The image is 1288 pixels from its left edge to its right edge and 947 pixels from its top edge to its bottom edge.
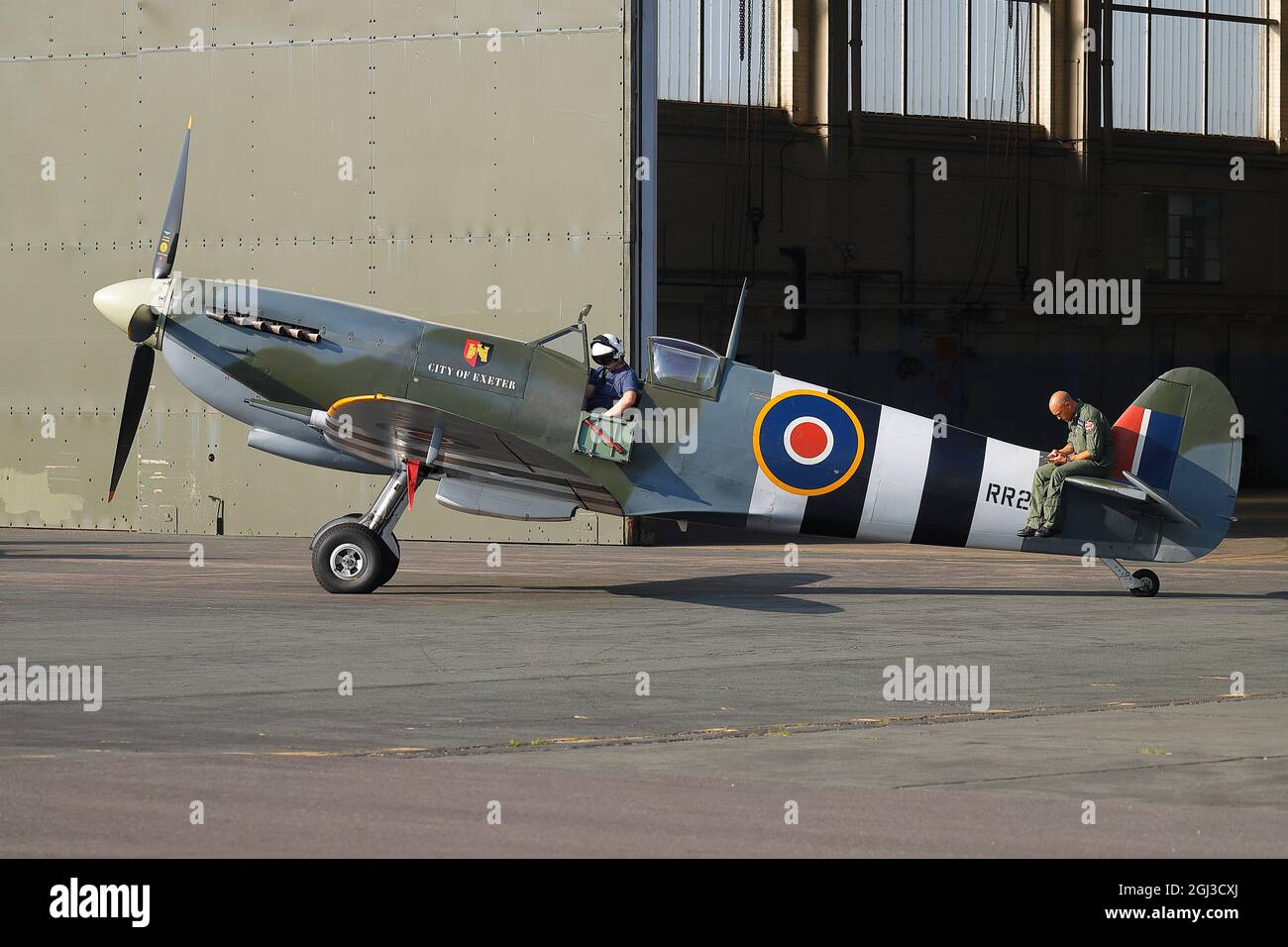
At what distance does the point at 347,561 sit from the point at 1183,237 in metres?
36.0

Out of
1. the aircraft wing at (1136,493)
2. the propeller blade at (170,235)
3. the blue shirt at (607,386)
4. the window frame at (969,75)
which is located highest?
the window frame at (969,75)

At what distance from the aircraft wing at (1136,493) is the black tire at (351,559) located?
637 cm

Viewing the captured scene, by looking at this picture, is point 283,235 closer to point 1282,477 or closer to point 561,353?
point 561,353

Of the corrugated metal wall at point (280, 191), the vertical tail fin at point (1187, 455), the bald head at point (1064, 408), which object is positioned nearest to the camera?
the vertical tail fin at point (1187, 455)

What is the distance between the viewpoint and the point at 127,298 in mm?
15836

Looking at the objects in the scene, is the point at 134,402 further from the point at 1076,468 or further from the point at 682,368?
the point at 1076,468

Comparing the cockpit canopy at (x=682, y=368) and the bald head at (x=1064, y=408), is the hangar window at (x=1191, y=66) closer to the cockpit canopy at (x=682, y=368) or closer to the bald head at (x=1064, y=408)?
the bald head at (x=1064, y=408)

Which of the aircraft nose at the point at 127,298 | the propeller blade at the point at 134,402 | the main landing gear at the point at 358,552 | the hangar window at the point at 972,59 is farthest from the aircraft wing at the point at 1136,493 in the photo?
the hangar window at the point at 972,59

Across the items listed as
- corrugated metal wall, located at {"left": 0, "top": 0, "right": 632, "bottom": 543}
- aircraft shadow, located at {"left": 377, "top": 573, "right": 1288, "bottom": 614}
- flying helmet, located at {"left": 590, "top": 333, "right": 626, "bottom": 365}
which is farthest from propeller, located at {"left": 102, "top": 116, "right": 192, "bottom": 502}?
corrugated metal wall, located at {"left": 0, "top": 0, "right": 632, "bottom": 543}

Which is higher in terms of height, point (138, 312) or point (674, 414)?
point (138, 312)

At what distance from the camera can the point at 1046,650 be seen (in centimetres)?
1252

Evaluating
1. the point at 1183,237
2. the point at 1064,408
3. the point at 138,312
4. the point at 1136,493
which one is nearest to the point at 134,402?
the point at 138,312

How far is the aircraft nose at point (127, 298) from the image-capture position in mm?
15797
